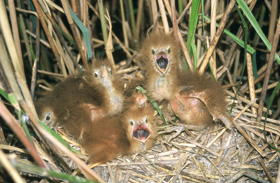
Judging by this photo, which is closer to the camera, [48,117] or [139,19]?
[48,117]

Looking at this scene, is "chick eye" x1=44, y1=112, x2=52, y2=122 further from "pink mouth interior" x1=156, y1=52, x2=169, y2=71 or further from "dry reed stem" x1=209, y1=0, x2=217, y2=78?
"dry reed stem" x1=209, y1=0, x2=217, y2=78

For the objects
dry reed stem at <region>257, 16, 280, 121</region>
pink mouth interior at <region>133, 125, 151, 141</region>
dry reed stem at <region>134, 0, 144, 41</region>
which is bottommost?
pink mouth interior at <region>133, 125, 151, 141</region>

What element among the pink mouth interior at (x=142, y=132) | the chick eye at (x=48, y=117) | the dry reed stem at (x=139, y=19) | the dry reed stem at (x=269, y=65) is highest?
the dry reed stem at (x=139, y=19)

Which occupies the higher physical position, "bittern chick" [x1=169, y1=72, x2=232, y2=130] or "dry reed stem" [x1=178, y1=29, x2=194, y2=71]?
"dry reed stem" [x1=178, y1=29, x2=194, y2=71]

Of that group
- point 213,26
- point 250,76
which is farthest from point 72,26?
point 250,76

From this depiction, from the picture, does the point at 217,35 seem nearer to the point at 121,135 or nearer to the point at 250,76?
the point at 250,76

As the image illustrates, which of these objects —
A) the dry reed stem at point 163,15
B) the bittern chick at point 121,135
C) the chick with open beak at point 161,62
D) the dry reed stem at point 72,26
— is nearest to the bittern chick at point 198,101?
the chick with open beak at point 161,62

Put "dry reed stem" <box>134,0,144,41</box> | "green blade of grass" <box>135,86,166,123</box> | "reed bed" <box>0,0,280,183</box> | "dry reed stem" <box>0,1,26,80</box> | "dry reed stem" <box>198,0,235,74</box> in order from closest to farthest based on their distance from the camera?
"dry reed stem" <box>0,1,26,80</box> → "reed bed" <box>0,0,280,183</box> → "dry reed stem" <box>198,0,235,74</box> → "green blade of grass" <box>135,86,166,123</box> → "dry reed stem" <box>134,0,144,41</box>

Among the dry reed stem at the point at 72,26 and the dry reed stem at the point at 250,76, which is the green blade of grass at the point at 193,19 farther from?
the dry reed stem at the point at 72,26

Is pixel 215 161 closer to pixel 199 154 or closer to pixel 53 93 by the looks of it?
pixel 199 154

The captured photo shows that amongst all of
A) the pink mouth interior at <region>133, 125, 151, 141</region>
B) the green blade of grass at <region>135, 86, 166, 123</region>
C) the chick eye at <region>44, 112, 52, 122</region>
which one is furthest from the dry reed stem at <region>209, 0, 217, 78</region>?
the chick eye at <region>44, 112, 52, 122</region>

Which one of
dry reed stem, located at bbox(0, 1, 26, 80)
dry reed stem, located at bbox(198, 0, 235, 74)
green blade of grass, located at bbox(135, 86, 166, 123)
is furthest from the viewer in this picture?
green blade of grass, located at bbox(135, 86, 166, 123)

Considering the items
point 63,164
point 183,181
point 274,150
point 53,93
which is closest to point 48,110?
point 53,93

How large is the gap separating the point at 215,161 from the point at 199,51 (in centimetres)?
72
